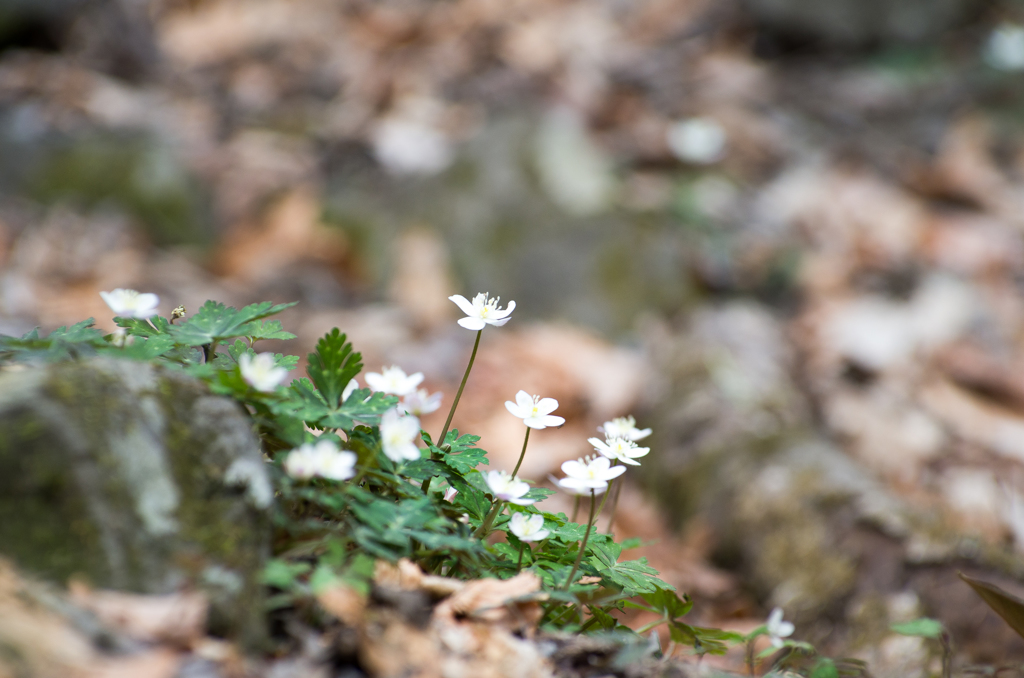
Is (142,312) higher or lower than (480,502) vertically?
higher

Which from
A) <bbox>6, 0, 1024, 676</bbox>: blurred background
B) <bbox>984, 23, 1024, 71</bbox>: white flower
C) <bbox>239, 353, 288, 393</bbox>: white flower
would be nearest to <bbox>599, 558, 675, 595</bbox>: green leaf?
<bbox>239, 353, 288, 393</bbox>: white flower

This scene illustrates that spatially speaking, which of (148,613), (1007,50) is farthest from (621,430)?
(1007,50)

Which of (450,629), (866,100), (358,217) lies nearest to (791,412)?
(450,629)

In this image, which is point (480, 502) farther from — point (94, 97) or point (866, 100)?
point (866, 100)

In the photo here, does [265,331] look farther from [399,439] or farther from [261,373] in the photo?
[399,439]

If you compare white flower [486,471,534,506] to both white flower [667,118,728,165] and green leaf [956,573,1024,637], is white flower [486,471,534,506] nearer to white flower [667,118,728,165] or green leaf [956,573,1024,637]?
green leaf [956,573,1024,637]

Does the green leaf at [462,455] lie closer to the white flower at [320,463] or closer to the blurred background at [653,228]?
the white flower at [320,463]

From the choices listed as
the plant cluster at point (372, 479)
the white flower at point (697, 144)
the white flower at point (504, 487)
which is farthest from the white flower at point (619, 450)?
the white flower at point (697, 144)
